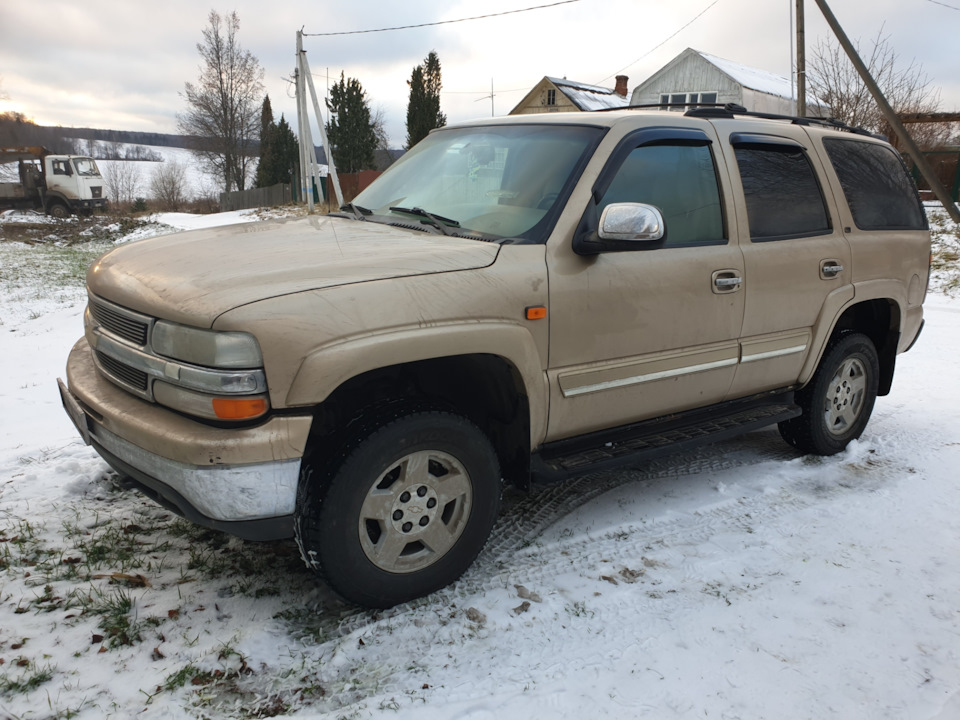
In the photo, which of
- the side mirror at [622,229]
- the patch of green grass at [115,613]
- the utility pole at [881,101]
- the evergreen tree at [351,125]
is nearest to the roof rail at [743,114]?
the side mirror at [622,229]

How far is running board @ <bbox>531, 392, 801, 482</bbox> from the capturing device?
321 centimetres

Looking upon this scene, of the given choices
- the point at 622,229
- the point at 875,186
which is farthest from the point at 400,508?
the point at 875,186

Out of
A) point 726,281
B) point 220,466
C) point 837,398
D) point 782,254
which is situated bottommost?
point 837,398

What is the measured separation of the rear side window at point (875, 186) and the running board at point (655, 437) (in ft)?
4.09

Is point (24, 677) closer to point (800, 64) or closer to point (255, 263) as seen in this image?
point (255, 263)

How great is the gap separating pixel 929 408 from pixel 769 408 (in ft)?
7.50

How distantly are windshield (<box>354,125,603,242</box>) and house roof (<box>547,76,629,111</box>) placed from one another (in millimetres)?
36288

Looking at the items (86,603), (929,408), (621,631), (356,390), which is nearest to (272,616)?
(86,603)

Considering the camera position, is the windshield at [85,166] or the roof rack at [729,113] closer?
the roof rack at [729,113]

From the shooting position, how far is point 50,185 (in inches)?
1147

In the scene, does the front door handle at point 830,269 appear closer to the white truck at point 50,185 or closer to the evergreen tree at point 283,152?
the white truck at point 50,185

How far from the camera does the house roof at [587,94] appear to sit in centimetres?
3907

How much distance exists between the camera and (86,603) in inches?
111

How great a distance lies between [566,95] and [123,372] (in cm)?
4064
